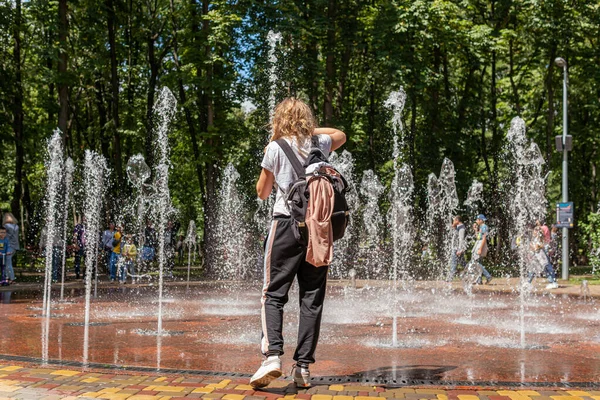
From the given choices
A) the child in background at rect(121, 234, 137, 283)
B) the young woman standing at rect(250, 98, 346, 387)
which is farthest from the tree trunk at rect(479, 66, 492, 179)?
the young woman standing at rect(250, 98, 346, 387)

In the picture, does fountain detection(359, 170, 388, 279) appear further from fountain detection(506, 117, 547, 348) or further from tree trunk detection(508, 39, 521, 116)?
tree trunk detection(508, 39, 521, 116)

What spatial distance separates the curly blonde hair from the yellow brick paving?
173 centimetres

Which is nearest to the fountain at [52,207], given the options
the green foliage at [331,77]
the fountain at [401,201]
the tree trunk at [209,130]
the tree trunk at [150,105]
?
the green foliage at [331,77]

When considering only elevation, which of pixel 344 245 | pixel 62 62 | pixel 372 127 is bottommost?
pixel 344 245

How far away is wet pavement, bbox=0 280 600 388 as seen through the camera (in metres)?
5.72

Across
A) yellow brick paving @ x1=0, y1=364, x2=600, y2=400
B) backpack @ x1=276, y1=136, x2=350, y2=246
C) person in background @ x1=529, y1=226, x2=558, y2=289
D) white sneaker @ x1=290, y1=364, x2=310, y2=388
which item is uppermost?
backpack @ x1=276, y1=136, x2=350, y2=246

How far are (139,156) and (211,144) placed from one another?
233 inches

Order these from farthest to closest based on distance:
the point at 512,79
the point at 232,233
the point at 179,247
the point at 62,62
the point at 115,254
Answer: the point at 179,247
the point at 512,79
the point at 232,233
the point at 62,62
the point at 115,254

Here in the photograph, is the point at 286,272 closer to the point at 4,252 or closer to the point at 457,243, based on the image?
the point at 4,252

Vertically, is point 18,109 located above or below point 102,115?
below

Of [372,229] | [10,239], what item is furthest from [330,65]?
[10,239]

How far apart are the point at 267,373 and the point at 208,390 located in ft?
1.43

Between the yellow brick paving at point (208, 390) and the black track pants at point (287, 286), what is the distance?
0.94 feet

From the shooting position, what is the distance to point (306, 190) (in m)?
4.84
